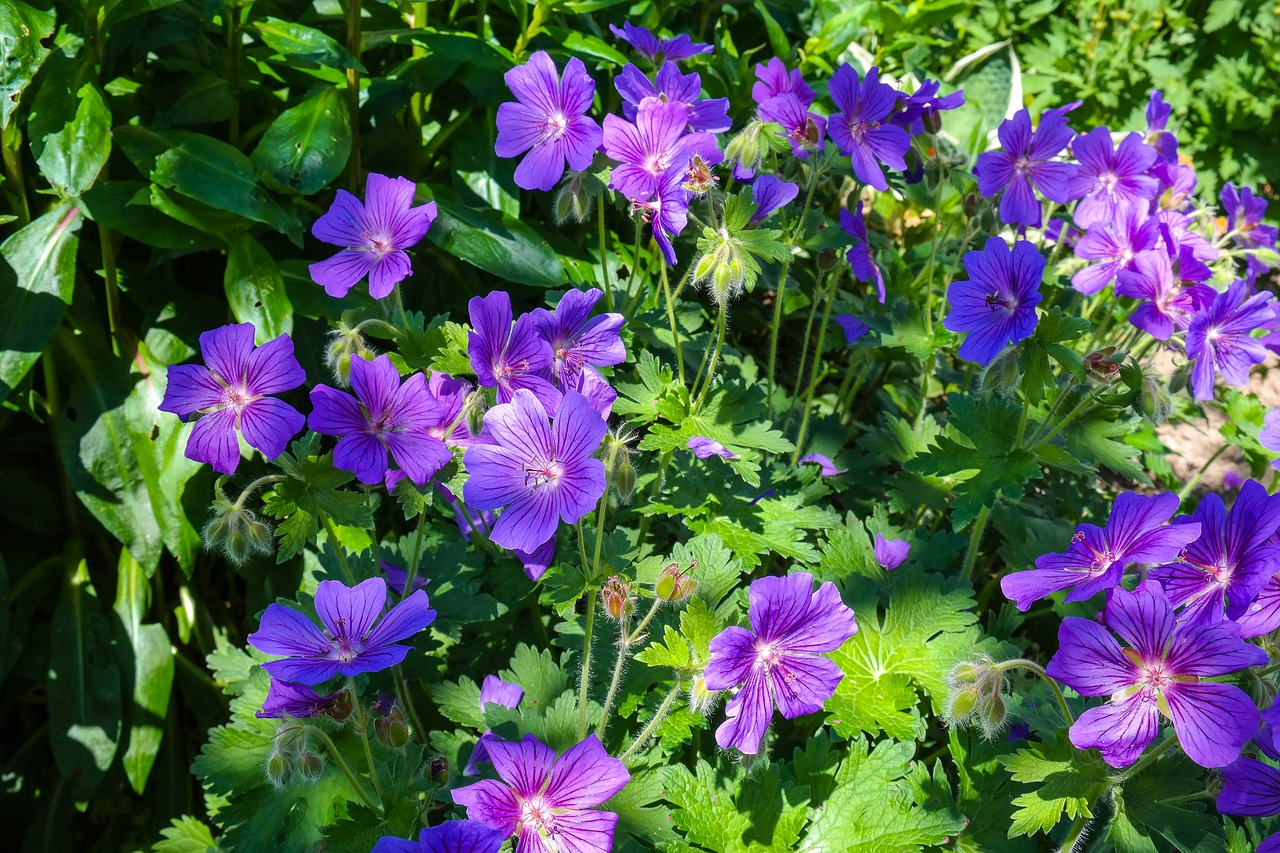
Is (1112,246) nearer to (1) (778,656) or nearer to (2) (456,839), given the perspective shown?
(1) (778,656)

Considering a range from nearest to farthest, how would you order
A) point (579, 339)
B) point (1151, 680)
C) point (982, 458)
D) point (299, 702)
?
point (1151, 680), point (299, 702), point (579, 339), point (982, 458)

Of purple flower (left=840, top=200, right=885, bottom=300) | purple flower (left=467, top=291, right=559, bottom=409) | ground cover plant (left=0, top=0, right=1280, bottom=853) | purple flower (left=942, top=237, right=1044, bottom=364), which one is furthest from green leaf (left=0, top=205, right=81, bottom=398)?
purple flower (left=942, top=237, right=1044, bottom=364)

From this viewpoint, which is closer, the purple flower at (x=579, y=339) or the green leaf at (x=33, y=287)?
the purple flower at (x=579, y=339)

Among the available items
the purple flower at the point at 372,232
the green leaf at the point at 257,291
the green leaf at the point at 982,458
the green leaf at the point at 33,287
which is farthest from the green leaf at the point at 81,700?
the green leaf at the point at 982,458

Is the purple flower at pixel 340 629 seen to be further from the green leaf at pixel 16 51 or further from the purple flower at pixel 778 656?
the green leaf at pixel 16 51

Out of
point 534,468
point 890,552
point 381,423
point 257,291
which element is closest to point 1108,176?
point 890,552

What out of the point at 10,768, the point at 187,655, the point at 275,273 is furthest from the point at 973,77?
the point at 10,768
